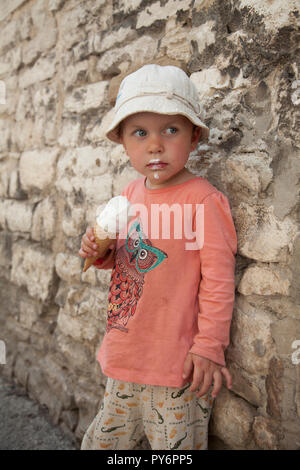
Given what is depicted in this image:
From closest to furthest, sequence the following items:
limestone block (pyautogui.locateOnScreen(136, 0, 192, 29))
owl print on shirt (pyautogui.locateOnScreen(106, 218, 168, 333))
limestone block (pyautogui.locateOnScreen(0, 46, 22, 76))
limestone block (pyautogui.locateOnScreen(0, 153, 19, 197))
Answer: owl print on shirt (pyautogui.locateOnScreen(106, 218, 168, 333)), limestone block (pyautogui.locateOnScreen(136, 0, 192, 29)), limestone block (pyautogui.locateOnScreen(0, 46, 22, 76)), limestone block (pyautogui.locateOnScreen(0, 153, 19, 197))

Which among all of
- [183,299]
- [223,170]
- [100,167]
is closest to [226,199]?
[223,170]

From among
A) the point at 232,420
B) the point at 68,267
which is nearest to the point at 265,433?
the point at 232,420

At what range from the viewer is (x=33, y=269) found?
2281mm

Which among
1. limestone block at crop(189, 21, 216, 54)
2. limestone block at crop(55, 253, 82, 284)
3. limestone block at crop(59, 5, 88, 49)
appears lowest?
limestone block at crop(55, 253, 82, 284)

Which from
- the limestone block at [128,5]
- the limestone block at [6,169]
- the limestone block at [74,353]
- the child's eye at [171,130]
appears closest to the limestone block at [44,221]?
the limestone block at [6,169]

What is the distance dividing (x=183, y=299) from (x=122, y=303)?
24cm

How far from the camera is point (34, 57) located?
7.43 ft

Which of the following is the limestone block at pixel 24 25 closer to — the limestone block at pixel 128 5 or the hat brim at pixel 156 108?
the limestone block at pixel 128 5

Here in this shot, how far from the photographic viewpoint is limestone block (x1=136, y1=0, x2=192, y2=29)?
1407mm

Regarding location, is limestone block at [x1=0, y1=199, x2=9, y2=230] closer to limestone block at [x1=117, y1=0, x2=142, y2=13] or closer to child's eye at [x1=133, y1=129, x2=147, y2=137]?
limestone block at [x1=117, y1=0, x2=142, y2=13]

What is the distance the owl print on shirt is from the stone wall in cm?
31

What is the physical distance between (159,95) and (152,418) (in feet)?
3.54

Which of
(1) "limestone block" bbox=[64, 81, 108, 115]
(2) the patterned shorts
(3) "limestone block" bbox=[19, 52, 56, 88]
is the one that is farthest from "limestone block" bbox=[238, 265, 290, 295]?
(3) "limestone block" bbox=[19, 52, 56, 88]
